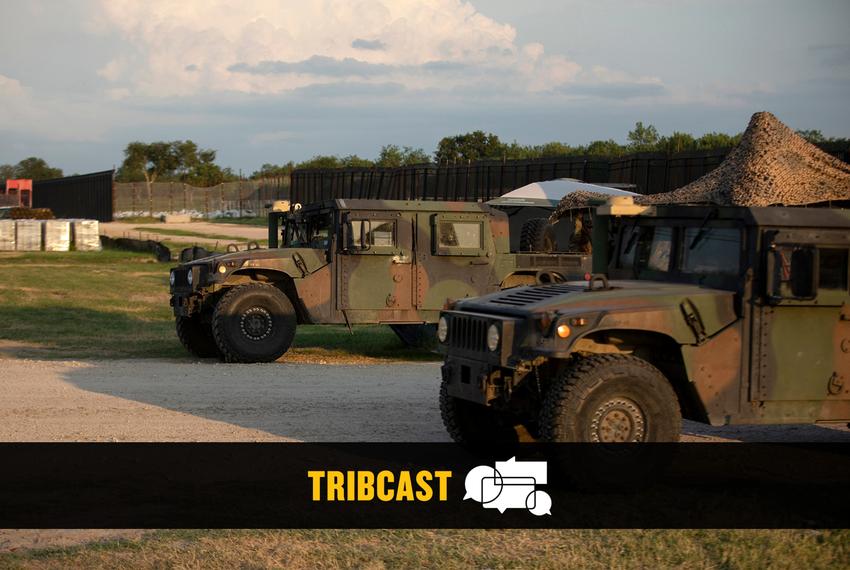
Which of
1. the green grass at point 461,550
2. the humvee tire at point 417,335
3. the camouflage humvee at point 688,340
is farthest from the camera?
the humvee tire at point 417,335

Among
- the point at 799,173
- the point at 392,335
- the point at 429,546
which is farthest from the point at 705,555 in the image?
the point at 392,335

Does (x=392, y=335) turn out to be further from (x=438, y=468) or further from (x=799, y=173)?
(x=438, y=468)

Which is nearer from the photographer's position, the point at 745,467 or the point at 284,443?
the point at 745,467

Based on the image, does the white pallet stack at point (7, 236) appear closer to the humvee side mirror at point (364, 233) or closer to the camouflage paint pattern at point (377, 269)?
the camouflage paint pattern at point (377, 269)

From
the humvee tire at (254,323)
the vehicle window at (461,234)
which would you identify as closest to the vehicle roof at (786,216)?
the vehicle window at (461,234)

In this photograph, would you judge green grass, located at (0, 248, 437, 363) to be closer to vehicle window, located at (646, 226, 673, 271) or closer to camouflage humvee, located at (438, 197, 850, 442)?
vehicle window, located at (646, 226, 673, 271)

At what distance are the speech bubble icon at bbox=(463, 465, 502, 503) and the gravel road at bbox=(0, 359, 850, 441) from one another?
1946mm

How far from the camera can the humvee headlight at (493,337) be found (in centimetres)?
750

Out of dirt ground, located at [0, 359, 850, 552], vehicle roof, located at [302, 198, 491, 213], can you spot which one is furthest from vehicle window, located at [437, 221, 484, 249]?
dirt ground, located at [0, 359, 850, 552]

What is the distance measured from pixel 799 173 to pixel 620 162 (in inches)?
624

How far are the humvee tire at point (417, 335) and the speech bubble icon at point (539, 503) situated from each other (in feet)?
31.8

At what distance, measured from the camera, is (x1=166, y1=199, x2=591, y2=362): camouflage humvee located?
1484cm

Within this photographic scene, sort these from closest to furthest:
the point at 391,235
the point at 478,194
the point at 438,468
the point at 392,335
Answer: the point at 438,468
the point at 391,235
the point at 392,335
the point at 478,194

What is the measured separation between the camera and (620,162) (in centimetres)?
3000
